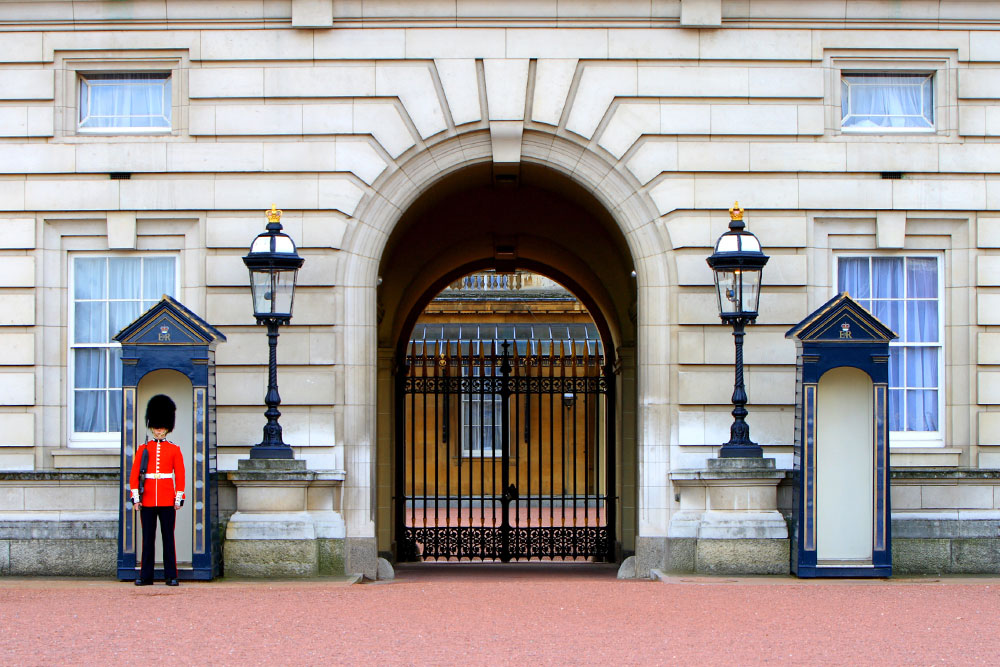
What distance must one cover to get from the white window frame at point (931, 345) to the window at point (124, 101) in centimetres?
629

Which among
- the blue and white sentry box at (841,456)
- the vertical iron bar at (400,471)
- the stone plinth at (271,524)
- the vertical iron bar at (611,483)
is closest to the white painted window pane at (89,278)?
the stone plinth at (271,524)

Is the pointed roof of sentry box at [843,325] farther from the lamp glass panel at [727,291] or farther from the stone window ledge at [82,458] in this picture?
the stone window ledge at [82,458]

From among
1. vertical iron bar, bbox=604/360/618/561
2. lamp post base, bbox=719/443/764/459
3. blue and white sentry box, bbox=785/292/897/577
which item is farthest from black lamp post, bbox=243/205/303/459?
vertical iron bar, bbox=604/360/618/561

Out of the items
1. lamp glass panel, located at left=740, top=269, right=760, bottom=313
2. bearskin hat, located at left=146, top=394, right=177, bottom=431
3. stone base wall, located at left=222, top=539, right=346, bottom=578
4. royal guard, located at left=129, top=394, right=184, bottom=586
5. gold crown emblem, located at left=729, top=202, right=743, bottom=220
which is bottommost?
stone base wall, located at left=222, top=539, right=346, bottom=578

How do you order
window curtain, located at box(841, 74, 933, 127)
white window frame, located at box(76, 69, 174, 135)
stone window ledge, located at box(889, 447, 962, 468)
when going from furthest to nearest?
window curtain, located at box(841, 74, 933, 127), white window frame, located at box(76, 69, 174, 135), stone window ledge, located at box(889, 447, 962, 468)

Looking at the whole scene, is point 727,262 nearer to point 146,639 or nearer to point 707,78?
point 707,78

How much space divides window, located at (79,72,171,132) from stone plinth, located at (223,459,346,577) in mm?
3387

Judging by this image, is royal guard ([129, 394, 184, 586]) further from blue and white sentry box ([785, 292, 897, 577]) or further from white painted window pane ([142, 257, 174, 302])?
blue and white sentry box ([785, 292, 897, 577])

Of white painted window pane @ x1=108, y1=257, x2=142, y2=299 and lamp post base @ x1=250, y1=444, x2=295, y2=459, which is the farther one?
white painted window pane @ x1=108, y1=257, x2=142, y2=299

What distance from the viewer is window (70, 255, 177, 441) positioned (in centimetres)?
1248

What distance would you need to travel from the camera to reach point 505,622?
8.93 m

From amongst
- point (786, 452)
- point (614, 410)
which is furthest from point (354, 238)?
point (614, 410)

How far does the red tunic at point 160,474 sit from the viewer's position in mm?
10711

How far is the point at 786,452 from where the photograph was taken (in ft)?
39.9
